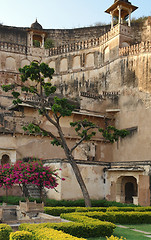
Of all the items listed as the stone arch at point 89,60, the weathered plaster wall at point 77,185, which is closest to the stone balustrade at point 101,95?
the stone arch at point 89,60

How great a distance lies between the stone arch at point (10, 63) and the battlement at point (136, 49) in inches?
557

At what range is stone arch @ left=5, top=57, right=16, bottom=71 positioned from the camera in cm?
3950

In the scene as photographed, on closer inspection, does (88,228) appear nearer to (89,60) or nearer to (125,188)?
(125,188)

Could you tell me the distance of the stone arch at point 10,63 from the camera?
39.5 meters

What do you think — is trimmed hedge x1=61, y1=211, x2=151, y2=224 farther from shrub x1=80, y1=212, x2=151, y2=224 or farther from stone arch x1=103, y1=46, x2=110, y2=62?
stone arch x1=103, y1=46, x2=110, y2=62

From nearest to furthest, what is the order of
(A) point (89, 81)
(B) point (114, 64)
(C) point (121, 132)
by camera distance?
(C) point (121, 132) → (B) point (114, 64) → (A) point (89, 81)

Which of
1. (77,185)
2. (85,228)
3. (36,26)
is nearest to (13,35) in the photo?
(36,26)

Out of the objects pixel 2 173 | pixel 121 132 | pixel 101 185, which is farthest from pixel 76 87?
pixel 2 173

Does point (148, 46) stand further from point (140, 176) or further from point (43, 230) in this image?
point (43, 230)

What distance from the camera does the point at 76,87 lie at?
1515 inches

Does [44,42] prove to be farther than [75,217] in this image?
Yes

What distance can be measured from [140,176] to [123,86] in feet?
36.1

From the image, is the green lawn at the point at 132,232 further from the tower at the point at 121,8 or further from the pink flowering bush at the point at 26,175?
the tower at the point at 121,8

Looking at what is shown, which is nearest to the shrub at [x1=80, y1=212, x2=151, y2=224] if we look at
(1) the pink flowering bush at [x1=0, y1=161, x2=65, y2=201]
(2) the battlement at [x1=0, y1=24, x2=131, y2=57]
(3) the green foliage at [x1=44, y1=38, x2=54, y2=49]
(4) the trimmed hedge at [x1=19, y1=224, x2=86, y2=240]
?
(1) the pink flowering bush at [x1=0, y1=161, x2=65, y2=201]
